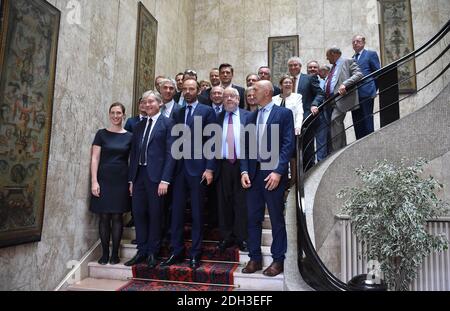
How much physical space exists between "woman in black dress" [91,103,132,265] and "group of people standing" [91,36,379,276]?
11 millimetres

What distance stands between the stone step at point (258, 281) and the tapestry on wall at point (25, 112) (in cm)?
194

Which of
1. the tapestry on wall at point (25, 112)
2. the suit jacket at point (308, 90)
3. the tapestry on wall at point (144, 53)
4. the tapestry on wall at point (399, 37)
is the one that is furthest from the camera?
the tapestry on wall at point (399, 37)

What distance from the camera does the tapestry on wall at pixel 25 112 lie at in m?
3.18

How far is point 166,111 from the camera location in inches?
179

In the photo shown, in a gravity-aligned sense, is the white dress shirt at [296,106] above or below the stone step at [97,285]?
above

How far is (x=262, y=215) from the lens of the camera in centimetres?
368

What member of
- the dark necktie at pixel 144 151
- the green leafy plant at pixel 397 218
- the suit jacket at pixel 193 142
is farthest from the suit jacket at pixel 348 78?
the dark necktie at pixel 144 151

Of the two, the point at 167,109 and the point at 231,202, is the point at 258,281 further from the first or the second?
the point at 167,109

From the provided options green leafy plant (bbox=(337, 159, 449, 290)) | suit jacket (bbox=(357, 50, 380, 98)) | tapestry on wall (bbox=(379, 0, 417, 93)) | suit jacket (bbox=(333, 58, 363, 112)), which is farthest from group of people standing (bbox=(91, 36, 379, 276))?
tapestry on wall (bbox=(379, 0, 417, 93))

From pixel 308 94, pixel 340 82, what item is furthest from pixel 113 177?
pixel 340 82

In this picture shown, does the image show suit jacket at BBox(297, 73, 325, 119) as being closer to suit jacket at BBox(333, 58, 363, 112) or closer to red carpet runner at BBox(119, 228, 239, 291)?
suit jacket at BBox(333, 58, 363, 112)

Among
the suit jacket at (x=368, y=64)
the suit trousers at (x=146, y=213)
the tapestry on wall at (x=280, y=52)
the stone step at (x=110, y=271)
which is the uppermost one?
the tapestry on wall at (x=280, y=52)

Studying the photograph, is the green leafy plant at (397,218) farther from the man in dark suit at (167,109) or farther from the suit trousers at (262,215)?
the man in dark suit at (167,109)
